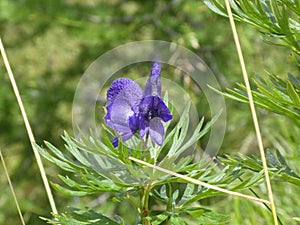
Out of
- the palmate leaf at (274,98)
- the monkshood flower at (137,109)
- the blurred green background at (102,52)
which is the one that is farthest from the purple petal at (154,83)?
the blurred green background at (102,52)

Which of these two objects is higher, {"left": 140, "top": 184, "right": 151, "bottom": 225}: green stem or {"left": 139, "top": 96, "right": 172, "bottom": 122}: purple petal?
{"left": 139, "top": 96, "right": 172, "bottom": 122}: purple petal

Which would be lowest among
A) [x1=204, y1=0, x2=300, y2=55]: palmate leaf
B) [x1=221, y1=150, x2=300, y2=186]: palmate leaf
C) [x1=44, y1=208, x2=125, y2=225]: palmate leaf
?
[x1=44, y1=208, x2=125, y2=225]: palmate leaf

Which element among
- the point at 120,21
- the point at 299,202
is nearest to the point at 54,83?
the point at 120,21

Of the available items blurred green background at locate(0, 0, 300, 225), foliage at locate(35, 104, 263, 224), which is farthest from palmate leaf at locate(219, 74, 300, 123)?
blurred green background at locate(0, 0, 300, 225)

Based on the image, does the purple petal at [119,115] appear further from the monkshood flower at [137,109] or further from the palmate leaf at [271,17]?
the palmate leaf at [271,17]

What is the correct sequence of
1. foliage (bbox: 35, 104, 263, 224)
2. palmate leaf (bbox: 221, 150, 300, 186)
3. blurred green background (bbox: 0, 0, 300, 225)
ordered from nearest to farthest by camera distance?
foliage (bbox: 35, 104, 263, 224) < palmate leaf (bbox: 221, 150, 300, 186) < blurred green background (bbox: 0, 0, 300, 225)

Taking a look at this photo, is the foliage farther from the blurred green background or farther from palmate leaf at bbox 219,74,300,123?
the blurred green background

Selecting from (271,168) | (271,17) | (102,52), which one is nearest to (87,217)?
(271,168)
